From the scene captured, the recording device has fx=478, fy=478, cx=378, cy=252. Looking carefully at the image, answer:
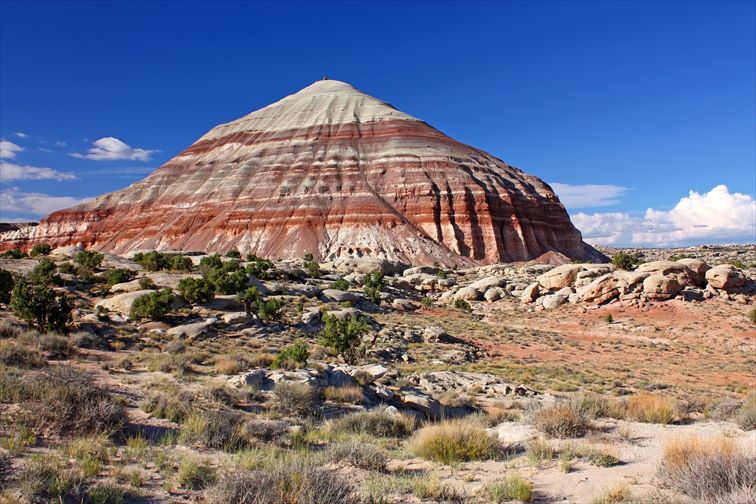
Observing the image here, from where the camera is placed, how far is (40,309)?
15883 millimetres

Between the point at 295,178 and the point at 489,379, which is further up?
the point at 295,178

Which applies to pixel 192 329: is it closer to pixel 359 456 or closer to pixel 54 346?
pixel 54 346

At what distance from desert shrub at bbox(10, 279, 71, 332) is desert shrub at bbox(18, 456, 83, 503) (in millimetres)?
12027

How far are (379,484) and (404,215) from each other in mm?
75499

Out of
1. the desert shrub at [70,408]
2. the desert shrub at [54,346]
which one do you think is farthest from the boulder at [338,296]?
the desert shrub at [70,408]

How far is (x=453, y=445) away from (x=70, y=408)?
19.1ft

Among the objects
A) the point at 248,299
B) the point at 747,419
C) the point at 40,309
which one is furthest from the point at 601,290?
the point at 40,309

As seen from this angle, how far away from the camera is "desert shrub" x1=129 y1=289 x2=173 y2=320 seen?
2056 centimetres

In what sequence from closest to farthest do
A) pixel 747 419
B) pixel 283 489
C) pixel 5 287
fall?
pixel 283 489 < pixel 747 419 < pixel 5 287

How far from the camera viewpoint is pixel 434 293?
4788 centimetres

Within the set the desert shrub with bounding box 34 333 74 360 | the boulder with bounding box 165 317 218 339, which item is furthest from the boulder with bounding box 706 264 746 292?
the desert shrub with bounding box 34 333 74 360

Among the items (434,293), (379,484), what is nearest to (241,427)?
(379,484)

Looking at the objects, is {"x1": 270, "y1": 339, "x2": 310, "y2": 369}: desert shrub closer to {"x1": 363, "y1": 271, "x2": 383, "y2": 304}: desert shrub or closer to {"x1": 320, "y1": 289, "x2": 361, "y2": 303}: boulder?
{"x1": 320, "y1": 289, "x2": 361, "y2": 303}: boulder

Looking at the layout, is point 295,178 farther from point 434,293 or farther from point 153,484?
point 153,484
